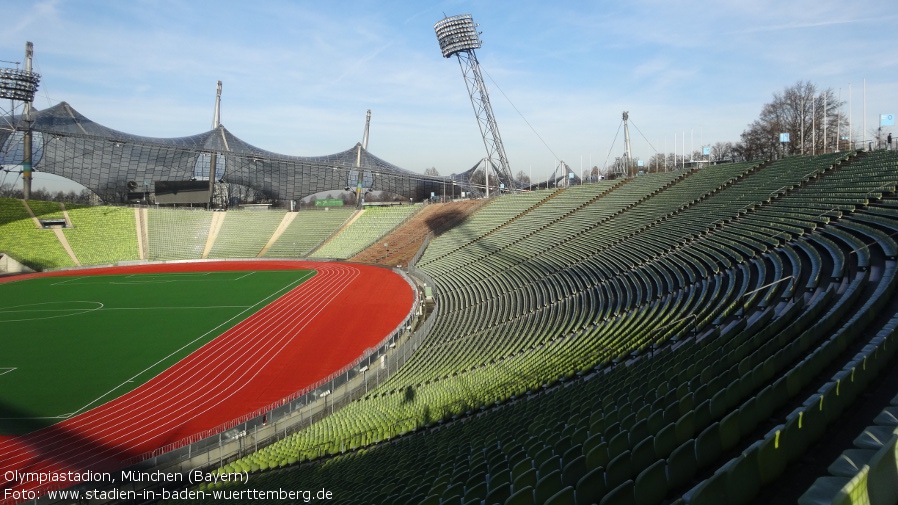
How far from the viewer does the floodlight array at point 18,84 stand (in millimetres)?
58875

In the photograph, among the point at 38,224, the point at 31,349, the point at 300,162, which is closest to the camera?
the point at 31,349

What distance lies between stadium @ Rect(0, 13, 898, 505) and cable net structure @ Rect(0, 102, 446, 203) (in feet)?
102

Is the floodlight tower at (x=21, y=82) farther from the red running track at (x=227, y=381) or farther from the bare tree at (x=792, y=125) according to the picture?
the bare tree at (x=792, y=125)

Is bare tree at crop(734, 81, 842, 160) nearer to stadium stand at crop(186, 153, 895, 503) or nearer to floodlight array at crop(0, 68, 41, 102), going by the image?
stadium stand at crop(186, 153, 895, 503)

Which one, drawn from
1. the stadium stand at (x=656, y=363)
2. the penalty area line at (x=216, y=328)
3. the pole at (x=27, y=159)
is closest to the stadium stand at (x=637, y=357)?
the stadium stand at (x=656, y=363)

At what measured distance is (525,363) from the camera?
16.1 m

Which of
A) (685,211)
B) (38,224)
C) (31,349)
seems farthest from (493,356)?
(38,224)

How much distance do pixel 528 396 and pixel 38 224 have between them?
62.8 meters

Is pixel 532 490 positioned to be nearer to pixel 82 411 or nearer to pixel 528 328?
pixel 528 328

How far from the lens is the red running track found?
1562 centimetres

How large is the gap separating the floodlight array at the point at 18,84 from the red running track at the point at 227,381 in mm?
42982

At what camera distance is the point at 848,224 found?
60.0 feet

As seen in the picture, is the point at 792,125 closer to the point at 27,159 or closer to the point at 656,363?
the point at 656,363

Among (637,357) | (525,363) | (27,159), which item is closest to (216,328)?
(525,363)
